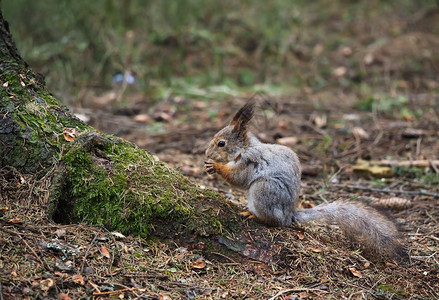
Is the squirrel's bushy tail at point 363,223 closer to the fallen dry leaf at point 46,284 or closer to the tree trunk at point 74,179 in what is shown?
the tree trunk at point 74,179

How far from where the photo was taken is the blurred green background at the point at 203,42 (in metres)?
7.05

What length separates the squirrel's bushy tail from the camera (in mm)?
3139

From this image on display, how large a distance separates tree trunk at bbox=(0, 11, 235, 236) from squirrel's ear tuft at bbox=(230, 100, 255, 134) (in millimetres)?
706

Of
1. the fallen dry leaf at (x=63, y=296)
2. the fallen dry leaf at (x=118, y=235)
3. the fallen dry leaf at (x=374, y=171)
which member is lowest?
the fallen dry leaf at (x=374, y=171)

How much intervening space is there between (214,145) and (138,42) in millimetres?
5244

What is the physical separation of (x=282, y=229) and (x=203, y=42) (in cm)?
615

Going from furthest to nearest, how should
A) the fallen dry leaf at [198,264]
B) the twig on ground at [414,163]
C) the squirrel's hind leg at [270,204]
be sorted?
the twig on ground at [414,163], the squirrel's hind leg at [270,204], the fallen dry leaf at [198,264]

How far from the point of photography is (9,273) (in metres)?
2.20

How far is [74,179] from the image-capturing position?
2799mm

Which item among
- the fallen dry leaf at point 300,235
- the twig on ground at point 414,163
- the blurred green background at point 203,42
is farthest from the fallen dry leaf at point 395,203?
the blurred green background at point 203,42

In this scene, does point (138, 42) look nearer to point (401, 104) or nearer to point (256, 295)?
point (401, 104)

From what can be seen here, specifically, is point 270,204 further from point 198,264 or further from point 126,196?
point 126,196

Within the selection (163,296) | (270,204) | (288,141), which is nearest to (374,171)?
(288,141)

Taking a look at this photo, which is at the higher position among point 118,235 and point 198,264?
point 118,235
